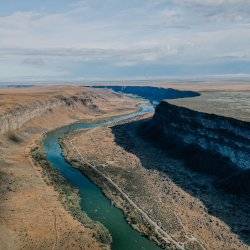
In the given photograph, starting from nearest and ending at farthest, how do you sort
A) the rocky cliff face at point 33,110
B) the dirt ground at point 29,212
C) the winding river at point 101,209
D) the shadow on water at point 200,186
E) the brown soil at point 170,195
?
the dirt ground at point 29,212, the winding river at point 101,209, the brown soil at point 170,195, the shadow on water at point 200,186, the rocky cliff face at point 33,110

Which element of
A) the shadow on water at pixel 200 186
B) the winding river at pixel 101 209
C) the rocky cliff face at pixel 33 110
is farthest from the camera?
the rocky cliff face at pixel 33 110

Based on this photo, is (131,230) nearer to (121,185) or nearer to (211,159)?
(121,185)

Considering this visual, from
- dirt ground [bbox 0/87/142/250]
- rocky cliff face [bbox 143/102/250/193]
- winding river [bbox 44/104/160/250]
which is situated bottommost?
winding river [bbox 44/104/160/250]

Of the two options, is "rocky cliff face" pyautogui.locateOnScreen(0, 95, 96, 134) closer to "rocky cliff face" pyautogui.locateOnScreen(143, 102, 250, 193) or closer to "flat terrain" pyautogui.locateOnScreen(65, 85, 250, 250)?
"flat terrain" pyautogui.locateOnScreen(65, 85, 250, 250)

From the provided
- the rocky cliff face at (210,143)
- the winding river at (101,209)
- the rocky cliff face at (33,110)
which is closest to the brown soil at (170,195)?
the winding river at (101,209)

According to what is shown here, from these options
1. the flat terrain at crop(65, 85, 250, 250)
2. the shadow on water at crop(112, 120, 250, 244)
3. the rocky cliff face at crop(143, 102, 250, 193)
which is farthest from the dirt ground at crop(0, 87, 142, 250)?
the rocky cliff face at crop(143, 102, 250, 193)

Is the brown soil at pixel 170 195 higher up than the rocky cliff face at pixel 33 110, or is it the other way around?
the rocky cliff face at pixel 33 110

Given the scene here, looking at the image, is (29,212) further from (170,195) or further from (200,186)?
(200,186)

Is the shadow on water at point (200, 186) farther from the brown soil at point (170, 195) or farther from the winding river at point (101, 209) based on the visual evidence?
the winding river at point (101, 209)
